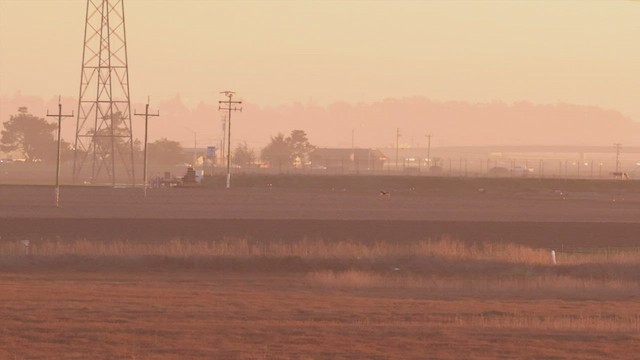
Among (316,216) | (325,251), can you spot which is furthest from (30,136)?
(325,251)

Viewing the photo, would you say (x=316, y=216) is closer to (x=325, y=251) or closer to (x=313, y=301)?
(x=325, y=251)

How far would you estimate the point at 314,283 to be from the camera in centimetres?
3175

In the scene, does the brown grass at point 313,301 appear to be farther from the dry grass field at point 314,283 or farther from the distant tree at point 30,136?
the distant tree at point 30,136

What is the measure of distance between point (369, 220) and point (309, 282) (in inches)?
934

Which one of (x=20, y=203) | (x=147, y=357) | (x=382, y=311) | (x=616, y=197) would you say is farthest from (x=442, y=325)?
(x=616, y=197)

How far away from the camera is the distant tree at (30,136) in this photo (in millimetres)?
187625

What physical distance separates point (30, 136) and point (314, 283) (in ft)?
→ 540

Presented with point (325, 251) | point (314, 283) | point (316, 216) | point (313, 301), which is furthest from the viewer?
point (316, 216)

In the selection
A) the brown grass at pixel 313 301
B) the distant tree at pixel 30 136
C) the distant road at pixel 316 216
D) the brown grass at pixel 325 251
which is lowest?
the brown grass at pixel 313 301

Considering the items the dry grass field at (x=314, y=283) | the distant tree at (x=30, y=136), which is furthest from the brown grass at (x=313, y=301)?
the distant tree at (x=30, y=136)

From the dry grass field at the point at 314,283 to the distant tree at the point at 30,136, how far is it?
A: 124 metres

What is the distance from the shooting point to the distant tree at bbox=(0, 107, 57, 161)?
188 m

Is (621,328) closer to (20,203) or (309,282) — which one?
(309,282)

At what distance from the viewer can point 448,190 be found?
99.8 m
